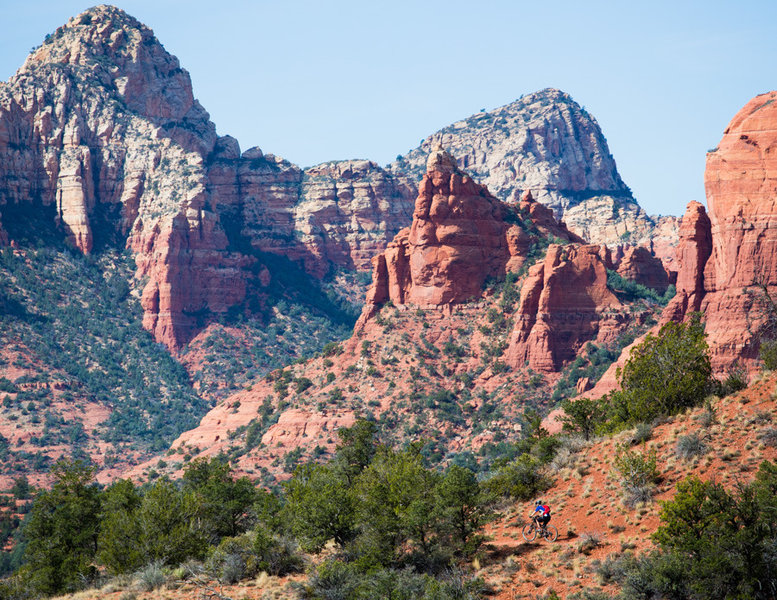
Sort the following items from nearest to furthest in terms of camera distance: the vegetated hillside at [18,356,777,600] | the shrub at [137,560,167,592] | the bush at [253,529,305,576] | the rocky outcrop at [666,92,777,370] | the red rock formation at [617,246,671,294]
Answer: the vegetated hillside at [18,356,777,600]
the shrub at [137,560,167,592]
the bush at [253,529,305,576]
the rocky outcrop at [666,92,777,370]
the red rock formation at [617,246,671,294]

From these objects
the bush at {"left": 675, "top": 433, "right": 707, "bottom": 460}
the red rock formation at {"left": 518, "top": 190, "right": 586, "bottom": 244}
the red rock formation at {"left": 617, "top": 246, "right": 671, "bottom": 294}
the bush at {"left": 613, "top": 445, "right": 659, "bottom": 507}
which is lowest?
the bush at {"left": 613, "top": 445, "right": 659, "bottom": 507}

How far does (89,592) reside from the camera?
44.7 metres

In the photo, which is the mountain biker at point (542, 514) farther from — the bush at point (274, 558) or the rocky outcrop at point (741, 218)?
the rocky outcrop at point (741, 218)

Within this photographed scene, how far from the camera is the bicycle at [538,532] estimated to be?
39.8 m

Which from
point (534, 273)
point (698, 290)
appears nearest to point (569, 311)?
point (534, 273)

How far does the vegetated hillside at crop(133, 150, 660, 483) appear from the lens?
366 ft

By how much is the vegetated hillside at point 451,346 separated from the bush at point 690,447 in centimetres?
6060

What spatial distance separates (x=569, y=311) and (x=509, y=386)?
1237 centimetres

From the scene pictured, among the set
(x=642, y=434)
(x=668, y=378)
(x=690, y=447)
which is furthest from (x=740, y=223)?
(x=690, y=447)

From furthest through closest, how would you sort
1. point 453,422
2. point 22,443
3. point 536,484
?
point 22,443 → point 453,422 → point 536,484

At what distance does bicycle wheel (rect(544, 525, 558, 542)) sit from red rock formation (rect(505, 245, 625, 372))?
2971 inches

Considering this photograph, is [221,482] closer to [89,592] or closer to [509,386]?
[89,592]

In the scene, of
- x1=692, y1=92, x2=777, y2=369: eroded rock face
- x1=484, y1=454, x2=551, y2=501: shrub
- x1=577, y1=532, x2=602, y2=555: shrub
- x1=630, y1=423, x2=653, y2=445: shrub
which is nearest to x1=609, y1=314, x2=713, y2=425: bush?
x1=630, y1=423, x2=653, y2=445: shrub

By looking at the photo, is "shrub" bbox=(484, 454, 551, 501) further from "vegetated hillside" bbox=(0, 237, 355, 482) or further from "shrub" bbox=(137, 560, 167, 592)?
"vegetated hillside" bbox=(0, 237, 355, 482)
